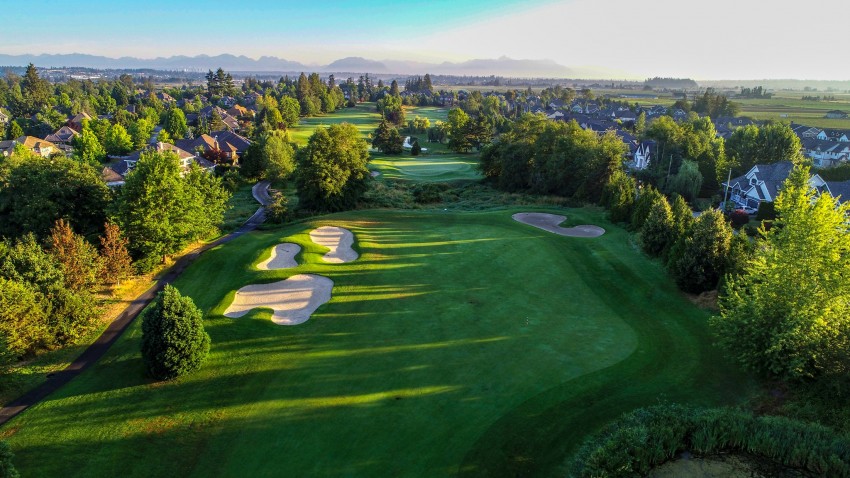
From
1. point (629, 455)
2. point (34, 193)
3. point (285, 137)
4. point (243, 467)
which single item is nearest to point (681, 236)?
point (629, 455)

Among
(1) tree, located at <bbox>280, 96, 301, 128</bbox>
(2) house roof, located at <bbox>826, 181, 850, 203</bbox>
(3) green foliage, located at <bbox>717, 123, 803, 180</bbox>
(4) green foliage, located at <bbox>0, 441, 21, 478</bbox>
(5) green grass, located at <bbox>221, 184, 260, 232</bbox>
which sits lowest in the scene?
(5) green grass, located at <bbox>221, 184, 260, 232</bbox>

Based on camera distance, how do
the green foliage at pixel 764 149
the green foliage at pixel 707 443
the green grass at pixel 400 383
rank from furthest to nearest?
the green foliage at pixel 764 149 < the green grass at pixel 400 383 < the green foliage at pixel 707 443

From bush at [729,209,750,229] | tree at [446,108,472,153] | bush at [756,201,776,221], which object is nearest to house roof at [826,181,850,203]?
bush at [756,201,776,221]

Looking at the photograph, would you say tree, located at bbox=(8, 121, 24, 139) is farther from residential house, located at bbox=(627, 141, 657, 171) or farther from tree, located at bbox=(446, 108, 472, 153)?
residential house, located at bbox=(627, 141, 657, 171)

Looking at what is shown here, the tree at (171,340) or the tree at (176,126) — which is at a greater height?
the tree at (176,126)

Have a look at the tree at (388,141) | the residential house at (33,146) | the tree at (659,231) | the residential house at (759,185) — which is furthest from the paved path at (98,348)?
the residential house at (33,146)

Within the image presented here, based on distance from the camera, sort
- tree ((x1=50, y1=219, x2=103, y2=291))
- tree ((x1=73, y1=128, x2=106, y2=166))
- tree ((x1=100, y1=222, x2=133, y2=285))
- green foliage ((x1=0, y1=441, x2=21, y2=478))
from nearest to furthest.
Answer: green foliage ((x1=0, y1=441, x2=21, y2=478)), tree ((x1=50, y1=219, x2=103, y2=291)), tree ((x1=100, y1=222, x2=133, y2=285)), tree ((x1=73, y1=128, x2=106, y2=166))

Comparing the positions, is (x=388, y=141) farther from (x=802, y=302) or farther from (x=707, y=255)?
(x=802, y=302)

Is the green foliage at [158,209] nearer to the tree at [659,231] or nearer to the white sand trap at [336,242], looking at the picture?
the white sand trap at [336,242]
